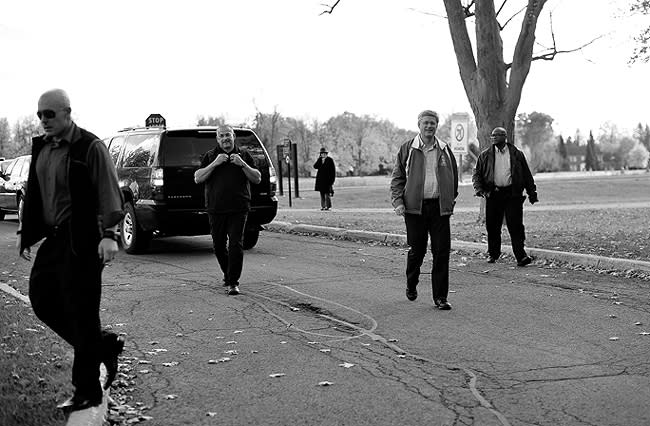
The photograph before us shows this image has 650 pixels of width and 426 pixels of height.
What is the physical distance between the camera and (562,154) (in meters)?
169

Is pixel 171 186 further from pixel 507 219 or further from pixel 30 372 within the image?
pixel 30 372

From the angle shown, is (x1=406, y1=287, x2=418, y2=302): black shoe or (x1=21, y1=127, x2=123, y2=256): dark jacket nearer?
(x1=21, y1=127, x2=123, y2=256): dark jacket

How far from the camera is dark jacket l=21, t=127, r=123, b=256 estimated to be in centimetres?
502

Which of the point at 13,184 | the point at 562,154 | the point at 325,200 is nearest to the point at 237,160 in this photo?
the point at 13,184

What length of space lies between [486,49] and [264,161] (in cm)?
638

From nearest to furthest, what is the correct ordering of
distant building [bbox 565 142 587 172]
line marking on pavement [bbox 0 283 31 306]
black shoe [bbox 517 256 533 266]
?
1. line marking on pavement [bbox 0 283 31 306]
2. black shoe [bbox 517 256 533 266]
3. distant building [bbox 565 142 587 172]

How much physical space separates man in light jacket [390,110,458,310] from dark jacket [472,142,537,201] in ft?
11.8

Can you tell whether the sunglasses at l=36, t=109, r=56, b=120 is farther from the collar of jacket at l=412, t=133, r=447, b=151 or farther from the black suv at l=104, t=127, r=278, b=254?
the black suv at l=104, t=127, r=278, b=254

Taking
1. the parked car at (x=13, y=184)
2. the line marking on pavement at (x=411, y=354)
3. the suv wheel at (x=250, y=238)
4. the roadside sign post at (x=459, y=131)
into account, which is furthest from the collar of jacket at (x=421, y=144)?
the roadside sign post at (x=459, y=131)

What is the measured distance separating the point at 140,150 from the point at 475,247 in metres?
5.60

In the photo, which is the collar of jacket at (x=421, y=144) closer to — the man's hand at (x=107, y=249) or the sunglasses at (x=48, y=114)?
the man's hand at (x=107, y=249)

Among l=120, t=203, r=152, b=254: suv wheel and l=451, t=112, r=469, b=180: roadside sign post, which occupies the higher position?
l=451, t=112, r=469, b=180: roadside sign post

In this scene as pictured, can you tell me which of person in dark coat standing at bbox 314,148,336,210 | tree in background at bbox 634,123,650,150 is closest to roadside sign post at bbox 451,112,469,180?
person in dark coat standing at bbox 314,148,336,210

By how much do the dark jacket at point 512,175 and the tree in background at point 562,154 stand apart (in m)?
155
